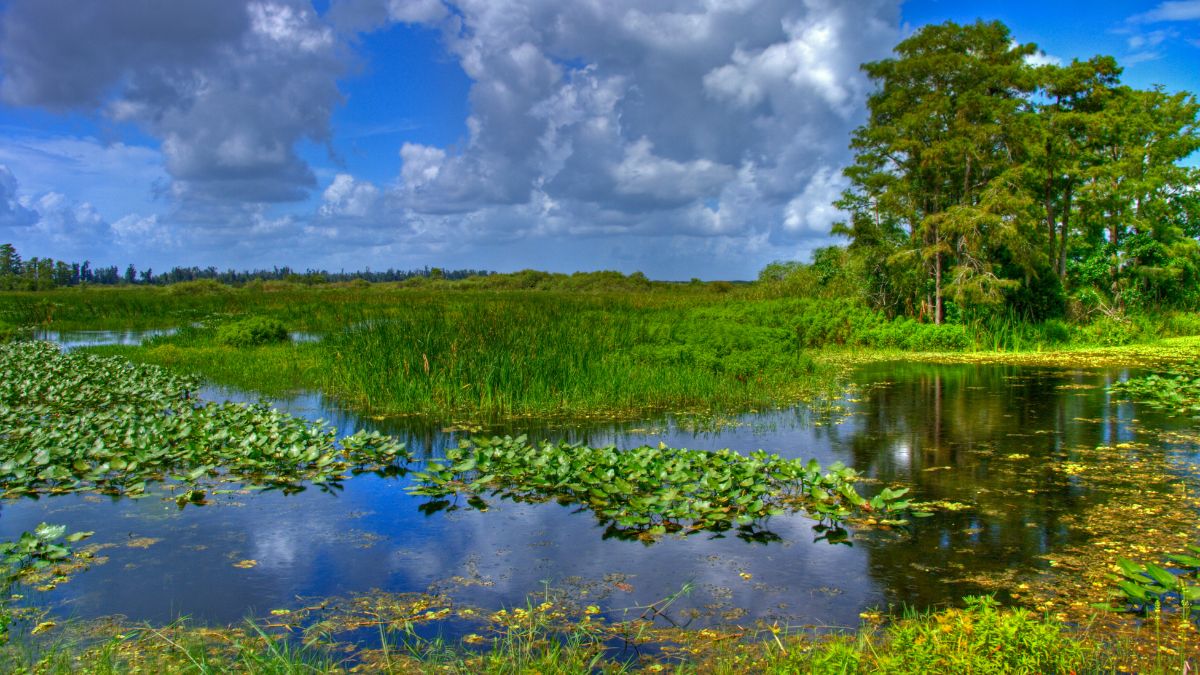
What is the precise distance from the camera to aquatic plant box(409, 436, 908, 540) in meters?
5.35

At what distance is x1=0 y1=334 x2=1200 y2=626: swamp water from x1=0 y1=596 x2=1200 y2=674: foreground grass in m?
0.21

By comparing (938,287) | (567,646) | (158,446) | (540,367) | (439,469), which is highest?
(938,287)

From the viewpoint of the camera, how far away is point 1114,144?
61.0ft

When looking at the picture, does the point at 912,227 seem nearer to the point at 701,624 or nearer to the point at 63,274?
the point at 701,624

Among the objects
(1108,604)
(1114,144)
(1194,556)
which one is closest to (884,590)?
(1108,604)

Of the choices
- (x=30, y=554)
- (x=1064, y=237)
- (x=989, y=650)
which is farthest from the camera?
(x=1064, y=237)

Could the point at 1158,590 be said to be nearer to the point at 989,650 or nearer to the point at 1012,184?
the point at 989,650

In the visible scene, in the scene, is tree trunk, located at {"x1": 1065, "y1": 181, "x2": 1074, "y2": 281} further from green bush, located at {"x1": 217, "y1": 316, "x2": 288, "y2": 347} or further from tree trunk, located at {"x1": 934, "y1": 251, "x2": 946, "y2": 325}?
green bush, located at {"x1": 217, "y1": 316, "x2": 288, "y2": 347}

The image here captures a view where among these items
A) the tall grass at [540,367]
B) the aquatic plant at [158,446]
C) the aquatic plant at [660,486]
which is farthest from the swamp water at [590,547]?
the tall grass at [540,367]

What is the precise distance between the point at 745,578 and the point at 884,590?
731 millimetres

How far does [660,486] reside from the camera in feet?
19.0

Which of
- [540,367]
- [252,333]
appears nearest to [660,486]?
[540,367]

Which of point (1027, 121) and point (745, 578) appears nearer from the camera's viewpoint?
point (745, 578)

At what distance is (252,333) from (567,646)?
1502 centimetres
